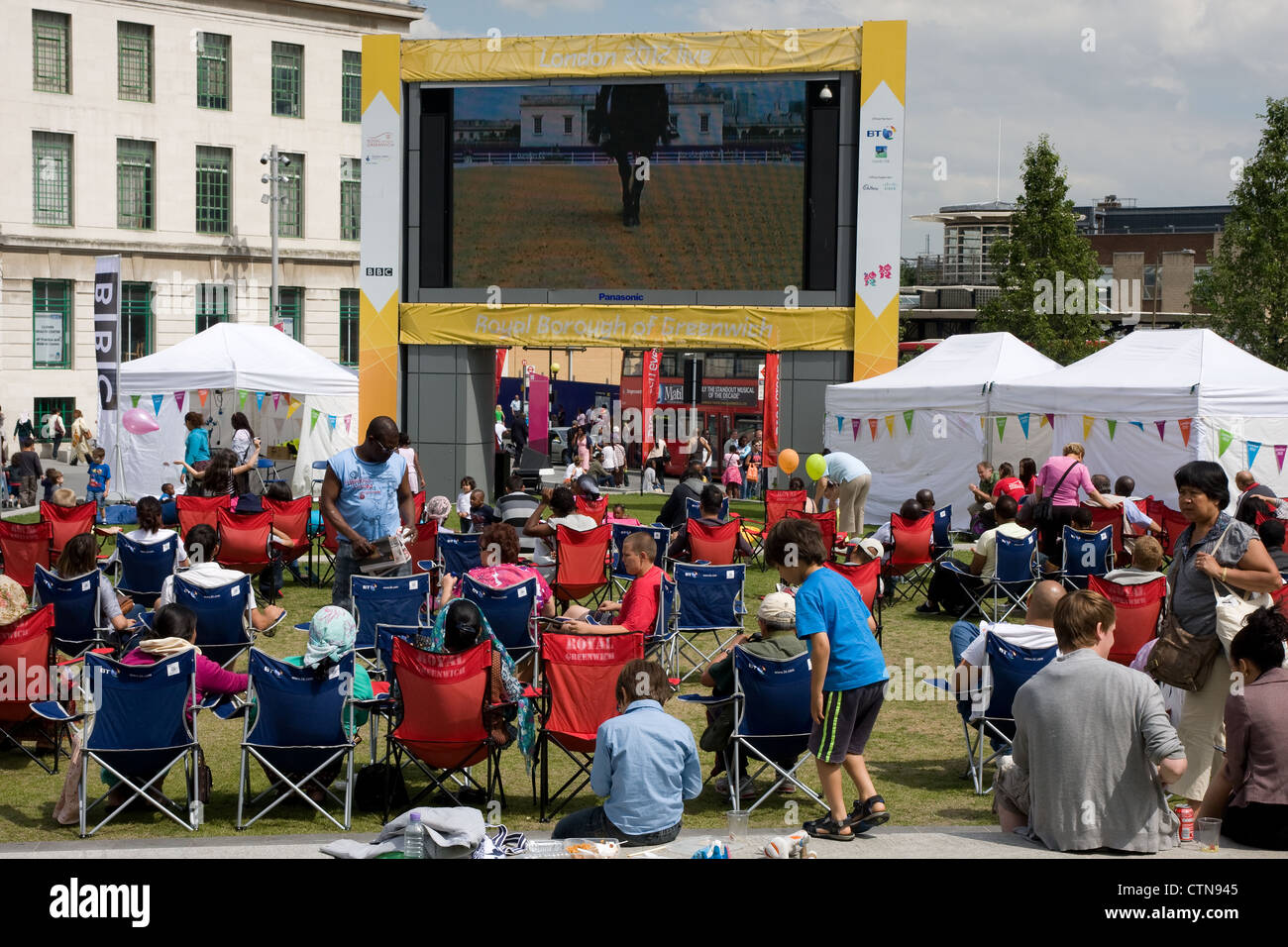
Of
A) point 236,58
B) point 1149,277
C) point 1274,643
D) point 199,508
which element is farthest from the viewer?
point 1149,277

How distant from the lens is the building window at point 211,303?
44231 millimetres

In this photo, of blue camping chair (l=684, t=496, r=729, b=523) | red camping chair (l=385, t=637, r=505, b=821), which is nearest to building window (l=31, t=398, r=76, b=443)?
blue camping chair (l=684, t=496, r=729, b=523)

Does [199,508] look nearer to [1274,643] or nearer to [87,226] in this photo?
[1274,643]

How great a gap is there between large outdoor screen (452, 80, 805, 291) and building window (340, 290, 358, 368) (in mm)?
26139

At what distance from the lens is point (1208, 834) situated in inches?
213

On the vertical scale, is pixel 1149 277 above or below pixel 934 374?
above

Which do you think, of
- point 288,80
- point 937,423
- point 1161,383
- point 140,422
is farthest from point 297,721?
point 288,80

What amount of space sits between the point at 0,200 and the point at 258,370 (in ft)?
80.6

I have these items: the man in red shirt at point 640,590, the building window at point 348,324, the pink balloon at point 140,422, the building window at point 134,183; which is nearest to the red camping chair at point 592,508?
the man in red shirt at point 640,590

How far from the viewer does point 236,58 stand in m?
44.6

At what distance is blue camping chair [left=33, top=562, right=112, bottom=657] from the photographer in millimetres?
9195

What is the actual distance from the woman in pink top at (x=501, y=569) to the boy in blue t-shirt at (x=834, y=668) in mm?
3312

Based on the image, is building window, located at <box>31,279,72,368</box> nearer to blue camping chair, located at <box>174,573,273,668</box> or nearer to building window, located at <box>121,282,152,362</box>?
building window, located at <box>121,282,152,362</box>

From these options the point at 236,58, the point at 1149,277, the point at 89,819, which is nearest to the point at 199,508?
the point at 89,819
